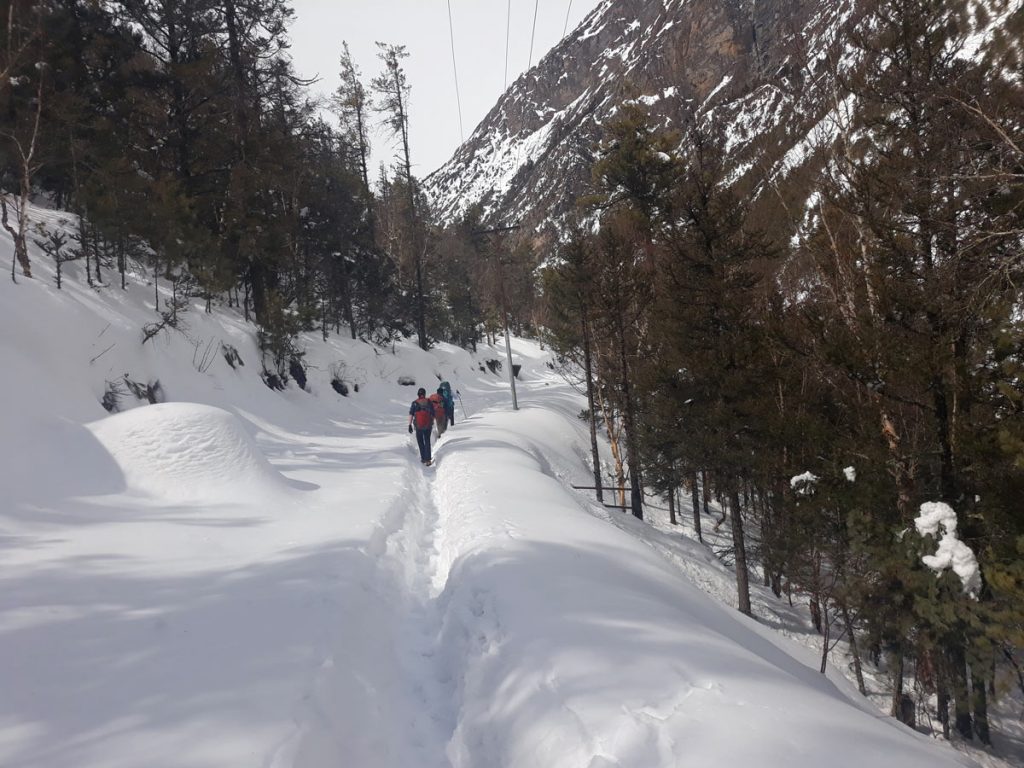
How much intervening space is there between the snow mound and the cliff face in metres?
10.5

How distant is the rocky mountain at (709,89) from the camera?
1000 cm

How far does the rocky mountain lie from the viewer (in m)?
10.0

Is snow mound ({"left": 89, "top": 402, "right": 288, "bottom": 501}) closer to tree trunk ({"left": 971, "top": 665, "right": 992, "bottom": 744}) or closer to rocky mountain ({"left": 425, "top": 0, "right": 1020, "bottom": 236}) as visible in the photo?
tree trunk ({"left": 971, "top": 665, "right": 992, "bottom": 744})

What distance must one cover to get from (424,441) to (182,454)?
571 cm

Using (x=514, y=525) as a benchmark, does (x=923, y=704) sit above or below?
below

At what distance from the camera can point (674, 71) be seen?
58.0ft

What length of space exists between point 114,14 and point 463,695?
23185mm

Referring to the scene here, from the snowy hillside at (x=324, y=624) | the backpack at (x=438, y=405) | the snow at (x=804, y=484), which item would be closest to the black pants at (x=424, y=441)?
the backpack at (x=438, y=405)

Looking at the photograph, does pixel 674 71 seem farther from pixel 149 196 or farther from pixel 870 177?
pixel 149 196

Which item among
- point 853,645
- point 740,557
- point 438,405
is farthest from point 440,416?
point 853,645

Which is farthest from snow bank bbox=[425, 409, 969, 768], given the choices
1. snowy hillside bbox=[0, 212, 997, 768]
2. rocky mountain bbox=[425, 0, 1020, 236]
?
rocky mountain bbox=[425, 0, 1020, 236]

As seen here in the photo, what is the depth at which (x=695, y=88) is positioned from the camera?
24.6 m

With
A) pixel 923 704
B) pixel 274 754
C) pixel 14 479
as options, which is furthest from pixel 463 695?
pixel 923 704

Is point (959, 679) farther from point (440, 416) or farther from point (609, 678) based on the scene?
point (440, 416)
